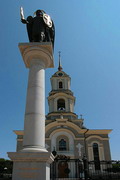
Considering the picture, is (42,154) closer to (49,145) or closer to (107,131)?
(49,145)

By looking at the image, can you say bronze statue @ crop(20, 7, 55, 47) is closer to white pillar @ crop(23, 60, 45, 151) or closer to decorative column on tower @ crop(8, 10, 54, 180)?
decorative column on tower @ crop(8, 10, 54, 180)

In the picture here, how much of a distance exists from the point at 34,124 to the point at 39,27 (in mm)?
5583

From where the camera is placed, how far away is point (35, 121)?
24.6 ft

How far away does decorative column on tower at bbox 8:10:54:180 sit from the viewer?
21.1ft

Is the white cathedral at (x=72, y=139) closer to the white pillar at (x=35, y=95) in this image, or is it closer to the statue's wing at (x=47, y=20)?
the white pillar at (x=35, y=95)

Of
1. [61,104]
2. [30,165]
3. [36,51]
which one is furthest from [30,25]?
[61,104]

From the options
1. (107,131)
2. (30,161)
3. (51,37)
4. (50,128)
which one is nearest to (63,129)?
(50,128)

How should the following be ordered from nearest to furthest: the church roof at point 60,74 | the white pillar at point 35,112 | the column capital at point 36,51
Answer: the white pillar at point 35,112
the column capital at point 36,51
the church roof at point 60,74

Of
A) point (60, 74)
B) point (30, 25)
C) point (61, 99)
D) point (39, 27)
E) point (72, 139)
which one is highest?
point (60, 74)

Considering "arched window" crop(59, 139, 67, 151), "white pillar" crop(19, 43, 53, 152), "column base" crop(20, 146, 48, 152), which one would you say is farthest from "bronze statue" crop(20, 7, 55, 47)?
"arched window" crop(59, 139, 67, 151)

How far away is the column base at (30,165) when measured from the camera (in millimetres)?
6363

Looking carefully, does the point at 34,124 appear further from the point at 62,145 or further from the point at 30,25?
the point at 62,145

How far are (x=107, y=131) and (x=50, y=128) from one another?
9039 mm

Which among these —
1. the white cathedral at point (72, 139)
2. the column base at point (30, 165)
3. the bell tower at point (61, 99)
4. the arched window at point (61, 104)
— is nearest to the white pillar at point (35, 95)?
the column base at point (30, 165)
